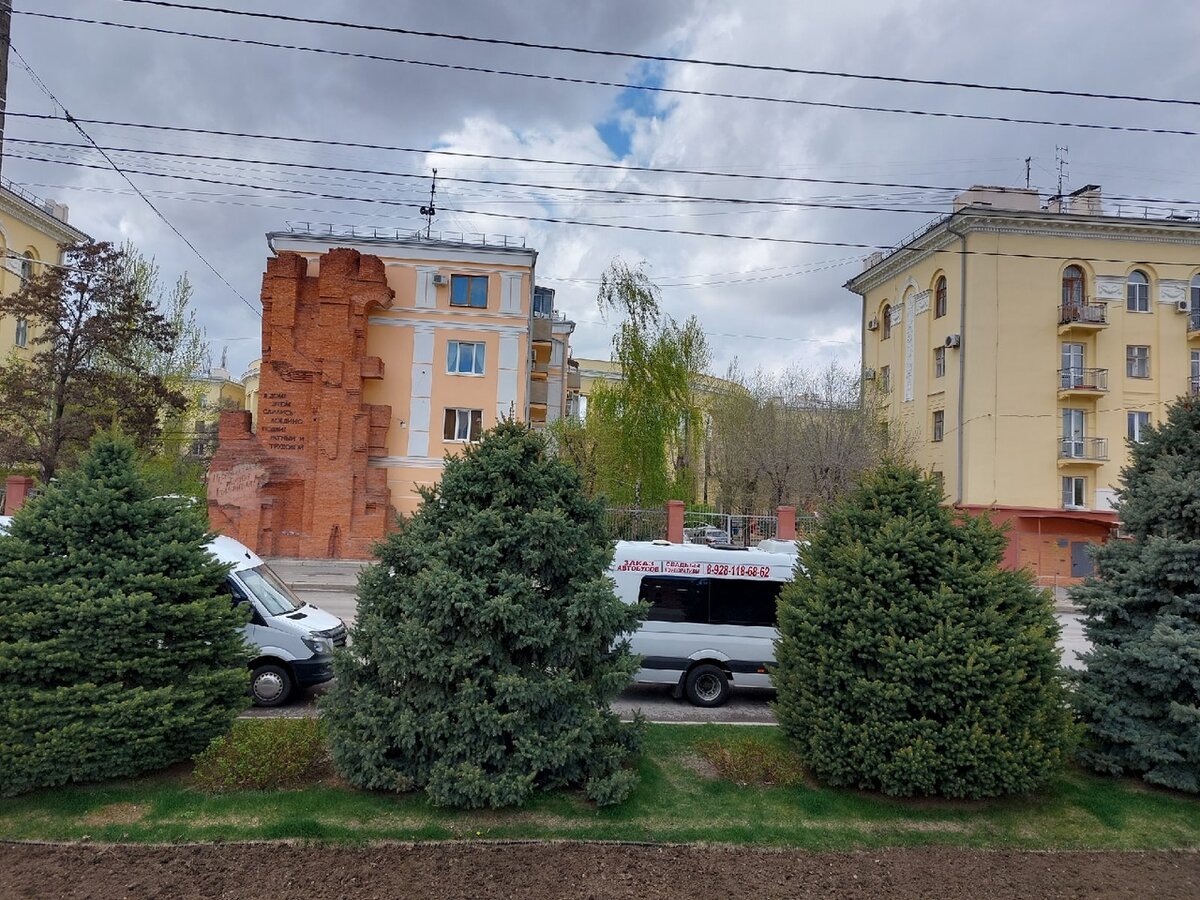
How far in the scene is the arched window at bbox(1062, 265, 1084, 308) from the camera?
32.8 metres

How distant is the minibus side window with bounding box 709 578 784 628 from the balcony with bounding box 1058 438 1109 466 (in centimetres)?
2720

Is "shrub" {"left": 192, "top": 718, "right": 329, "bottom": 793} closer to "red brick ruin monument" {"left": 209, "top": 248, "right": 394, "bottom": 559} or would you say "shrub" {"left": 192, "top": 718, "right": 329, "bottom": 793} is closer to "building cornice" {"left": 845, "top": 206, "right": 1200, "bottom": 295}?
"red brick ruin monument" {"left": 209, "top": 248, "right": 394, "bottom": 559}

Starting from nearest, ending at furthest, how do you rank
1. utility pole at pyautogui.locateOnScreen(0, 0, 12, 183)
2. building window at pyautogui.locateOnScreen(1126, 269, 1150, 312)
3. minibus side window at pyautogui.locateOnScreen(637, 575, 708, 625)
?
1. utility pole at pyautogui.locateOnScreen(0, 0, 12, 183)
2. minibus side window at pyautogui.locateOnScreen(637, 575, 708, 625)
3. building window at pyautogui.locateOnScreen(1126, 269, 1150, 312)

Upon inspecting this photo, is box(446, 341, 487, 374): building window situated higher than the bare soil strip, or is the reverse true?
box(446, 341, 487, 374): building window

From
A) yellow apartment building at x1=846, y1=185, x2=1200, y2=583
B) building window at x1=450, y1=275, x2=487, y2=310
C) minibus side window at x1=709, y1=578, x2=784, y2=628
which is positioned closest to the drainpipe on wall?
yellow apartment building at x1=846, y1=185, x2=1200, y2=583

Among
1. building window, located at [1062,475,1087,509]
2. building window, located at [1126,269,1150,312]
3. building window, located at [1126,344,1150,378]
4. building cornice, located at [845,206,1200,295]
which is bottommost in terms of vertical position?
building window, located at [1062,475,1087,509]

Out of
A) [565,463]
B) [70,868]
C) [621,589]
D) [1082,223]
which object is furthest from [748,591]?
[1082,223]

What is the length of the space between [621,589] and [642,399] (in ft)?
79.9

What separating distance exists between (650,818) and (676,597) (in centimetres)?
506

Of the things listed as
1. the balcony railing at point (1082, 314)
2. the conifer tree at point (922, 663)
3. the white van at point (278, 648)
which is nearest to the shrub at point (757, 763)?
the conifer tree at point (922, 663)

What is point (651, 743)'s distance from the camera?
24.7 ft

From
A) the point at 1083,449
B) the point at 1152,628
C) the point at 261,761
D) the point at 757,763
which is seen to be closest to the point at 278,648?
the point at 261,761

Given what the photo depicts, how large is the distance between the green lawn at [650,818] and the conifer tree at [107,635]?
1.24 feet

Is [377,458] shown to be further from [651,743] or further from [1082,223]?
[1082,223]
